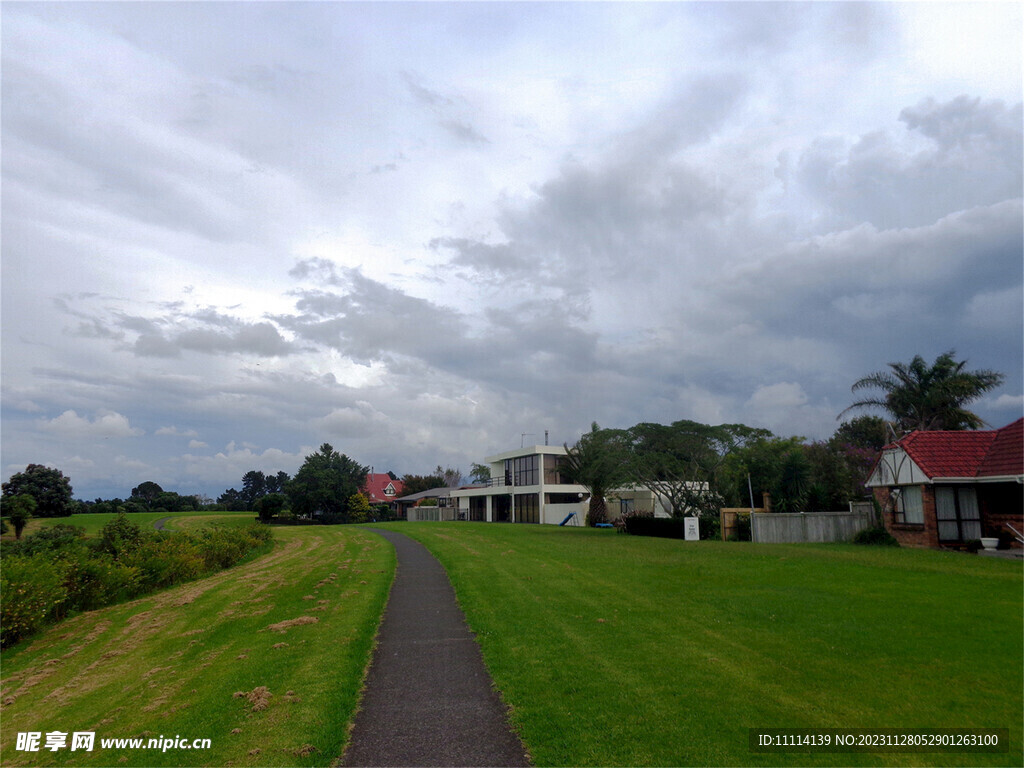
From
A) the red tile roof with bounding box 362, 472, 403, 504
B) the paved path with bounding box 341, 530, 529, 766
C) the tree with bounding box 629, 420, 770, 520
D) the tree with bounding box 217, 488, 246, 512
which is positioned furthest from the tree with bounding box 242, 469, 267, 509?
the paved path with bounding box 341, 530, 529, 766

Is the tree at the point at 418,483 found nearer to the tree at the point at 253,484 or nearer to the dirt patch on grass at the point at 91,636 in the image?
the tree at the point at 253,484

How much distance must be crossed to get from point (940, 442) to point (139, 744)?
3058 cm

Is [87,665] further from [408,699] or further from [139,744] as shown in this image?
[408,699]

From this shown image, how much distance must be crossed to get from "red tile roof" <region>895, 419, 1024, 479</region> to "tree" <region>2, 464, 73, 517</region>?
6671cm

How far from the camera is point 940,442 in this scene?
88.5 feet

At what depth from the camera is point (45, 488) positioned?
189 ft

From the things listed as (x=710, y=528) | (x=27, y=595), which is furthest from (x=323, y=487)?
(x=27, y=595)

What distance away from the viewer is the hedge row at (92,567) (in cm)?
1372

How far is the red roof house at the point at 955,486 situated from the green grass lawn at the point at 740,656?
8.21 meters

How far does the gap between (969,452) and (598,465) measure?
19959 mm

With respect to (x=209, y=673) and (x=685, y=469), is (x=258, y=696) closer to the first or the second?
(x=209, y=673)

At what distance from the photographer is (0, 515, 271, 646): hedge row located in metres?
13.7

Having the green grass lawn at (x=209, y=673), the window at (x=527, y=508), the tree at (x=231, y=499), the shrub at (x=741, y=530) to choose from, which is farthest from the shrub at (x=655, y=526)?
the tree at (x=231, y=499)

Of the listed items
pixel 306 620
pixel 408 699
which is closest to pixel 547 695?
pixel 408 699
